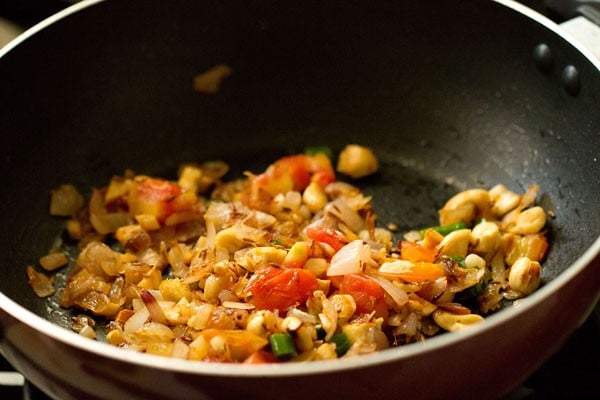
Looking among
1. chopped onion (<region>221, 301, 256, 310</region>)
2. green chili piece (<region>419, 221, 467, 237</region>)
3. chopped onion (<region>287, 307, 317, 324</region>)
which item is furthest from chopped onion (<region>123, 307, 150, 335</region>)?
green chili piece (<region>419, 221, 467, 237</region>)

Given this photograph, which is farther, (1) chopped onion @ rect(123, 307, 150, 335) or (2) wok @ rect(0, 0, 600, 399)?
(2) wok @ rect(0, 0, 600, 399)

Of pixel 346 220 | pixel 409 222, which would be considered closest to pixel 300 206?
pixel 346 220

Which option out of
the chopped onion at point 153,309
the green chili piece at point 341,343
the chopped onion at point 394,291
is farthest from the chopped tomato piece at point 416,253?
the chopped onion at point 153,309

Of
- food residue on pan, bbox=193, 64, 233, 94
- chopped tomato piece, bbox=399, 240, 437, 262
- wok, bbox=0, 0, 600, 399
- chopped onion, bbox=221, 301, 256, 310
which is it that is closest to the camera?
chopped onion, bbox=221, 301, 256, 310

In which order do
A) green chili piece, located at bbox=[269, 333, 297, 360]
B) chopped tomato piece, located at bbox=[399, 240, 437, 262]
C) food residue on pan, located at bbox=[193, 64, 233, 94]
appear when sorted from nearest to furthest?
green chili piece, located at bbox=[269, 333, 297, 360], chopped tomato piece, located at bbox=[399, 240, 437, 262], food residue on pan, located at bbox=[193, 64, 233, 94]

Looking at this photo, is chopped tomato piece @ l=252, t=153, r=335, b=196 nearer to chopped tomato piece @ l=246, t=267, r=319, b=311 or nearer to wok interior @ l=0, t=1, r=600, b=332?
wok interior @ l=0, t=1, r=600, b=332

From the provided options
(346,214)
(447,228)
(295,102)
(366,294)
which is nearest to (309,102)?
(295,102)
